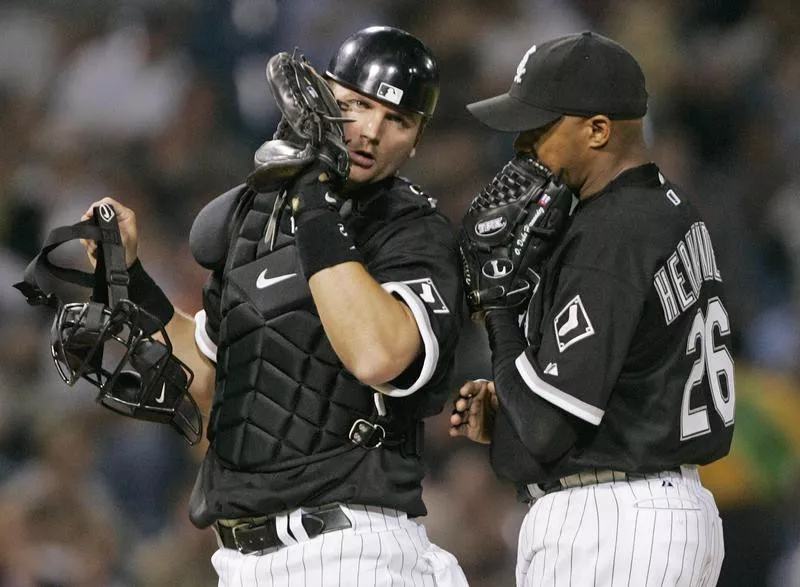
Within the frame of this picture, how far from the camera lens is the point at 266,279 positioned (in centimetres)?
221

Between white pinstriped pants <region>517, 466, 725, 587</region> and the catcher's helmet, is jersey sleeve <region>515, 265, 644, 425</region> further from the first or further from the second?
the catcher's helmet

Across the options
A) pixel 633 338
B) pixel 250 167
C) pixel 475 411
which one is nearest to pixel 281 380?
pixel 475 411

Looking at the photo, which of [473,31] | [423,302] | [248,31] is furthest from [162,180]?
[423,302]

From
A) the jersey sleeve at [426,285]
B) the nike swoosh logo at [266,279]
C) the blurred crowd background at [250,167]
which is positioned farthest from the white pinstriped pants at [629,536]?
the blurred crowd background at [250,167]

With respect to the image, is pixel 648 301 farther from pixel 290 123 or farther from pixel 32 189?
pixel 32 189

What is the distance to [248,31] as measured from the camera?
4.17m

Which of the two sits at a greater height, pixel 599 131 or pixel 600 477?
pixel 599 131

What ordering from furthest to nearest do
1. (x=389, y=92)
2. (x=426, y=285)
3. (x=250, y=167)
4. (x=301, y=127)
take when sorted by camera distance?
(x=250, y=167) < (x=389, y=92) < (x=426, y=285) < (x=301, y=127)

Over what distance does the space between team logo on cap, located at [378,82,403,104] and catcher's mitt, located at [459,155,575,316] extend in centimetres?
26

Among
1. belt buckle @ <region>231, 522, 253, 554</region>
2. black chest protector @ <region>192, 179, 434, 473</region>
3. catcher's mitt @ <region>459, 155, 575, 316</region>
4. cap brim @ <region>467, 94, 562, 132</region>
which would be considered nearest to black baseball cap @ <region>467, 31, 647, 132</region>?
cap brim @ <region>467, 94, 562, 132</region>

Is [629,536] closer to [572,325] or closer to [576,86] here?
[572,325]

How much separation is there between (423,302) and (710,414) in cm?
58

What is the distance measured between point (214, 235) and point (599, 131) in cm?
80

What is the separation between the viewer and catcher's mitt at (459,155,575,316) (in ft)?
7.22
